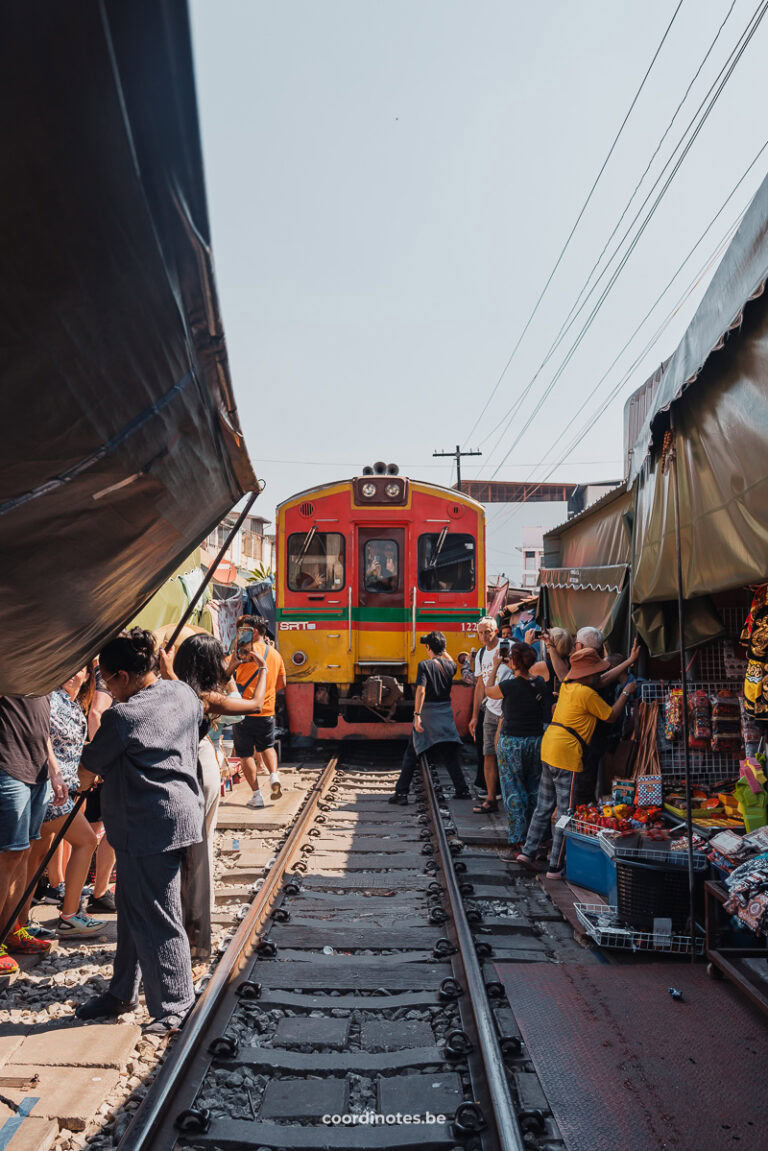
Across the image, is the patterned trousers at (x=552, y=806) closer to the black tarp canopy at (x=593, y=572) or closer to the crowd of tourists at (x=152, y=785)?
the crowd of tourists at (x=152, y=785)

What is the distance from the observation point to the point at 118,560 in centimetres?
273

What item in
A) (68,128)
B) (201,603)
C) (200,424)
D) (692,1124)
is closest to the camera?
(68,128)

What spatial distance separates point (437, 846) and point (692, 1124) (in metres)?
4.00

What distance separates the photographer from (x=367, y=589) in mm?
11664

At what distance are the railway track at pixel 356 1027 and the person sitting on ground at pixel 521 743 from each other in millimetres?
481

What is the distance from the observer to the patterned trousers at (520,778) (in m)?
7.09

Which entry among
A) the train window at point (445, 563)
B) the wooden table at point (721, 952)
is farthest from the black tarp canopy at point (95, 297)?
the train window at point (445, 563)

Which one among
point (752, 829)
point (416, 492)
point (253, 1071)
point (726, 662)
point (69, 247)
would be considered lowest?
point (253, 1071)

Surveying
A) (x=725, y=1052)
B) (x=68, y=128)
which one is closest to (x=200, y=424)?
(x=68, y=128)

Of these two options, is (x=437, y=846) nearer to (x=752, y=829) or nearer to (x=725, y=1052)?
(x=752, y=829)

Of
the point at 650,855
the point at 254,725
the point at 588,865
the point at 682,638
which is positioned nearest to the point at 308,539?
the point at 254,725

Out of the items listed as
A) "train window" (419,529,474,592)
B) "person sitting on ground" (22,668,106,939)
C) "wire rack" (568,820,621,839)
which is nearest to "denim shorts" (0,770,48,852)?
"person sitting on ground" (22,668,106,939)

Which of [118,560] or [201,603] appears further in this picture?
[201,603]

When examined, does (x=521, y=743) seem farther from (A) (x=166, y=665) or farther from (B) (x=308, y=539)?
(B) (x=308, y=539)
